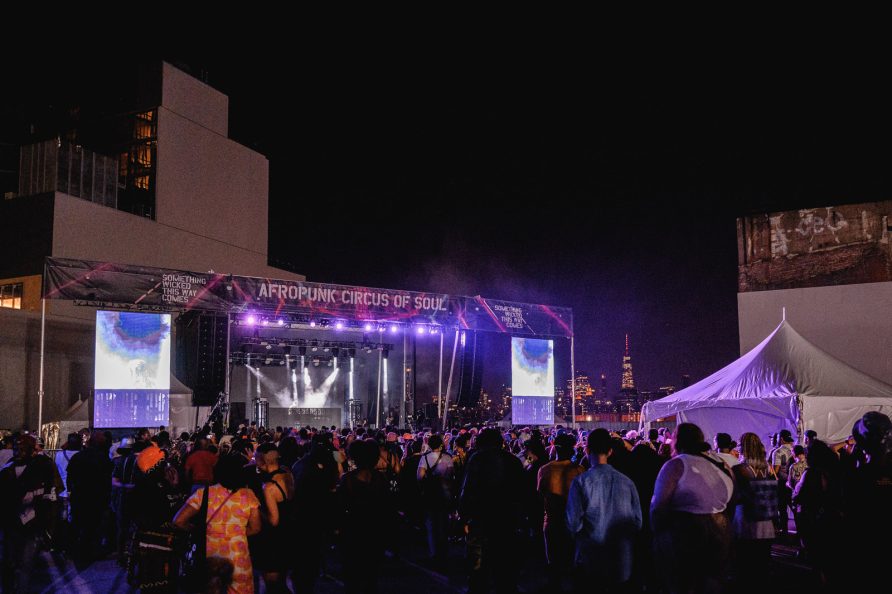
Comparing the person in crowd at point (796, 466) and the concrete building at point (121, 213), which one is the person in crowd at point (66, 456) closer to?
the person in crowd at point (796, 466)

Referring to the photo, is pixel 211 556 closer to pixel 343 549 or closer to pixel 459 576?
pixel 343 549

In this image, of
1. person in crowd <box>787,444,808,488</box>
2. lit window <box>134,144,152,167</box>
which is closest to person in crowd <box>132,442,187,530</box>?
person in crowd <box>787,444,808,488</box>

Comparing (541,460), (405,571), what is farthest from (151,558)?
(541,460)

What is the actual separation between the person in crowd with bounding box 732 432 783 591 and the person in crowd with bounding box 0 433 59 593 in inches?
248

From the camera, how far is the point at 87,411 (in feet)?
75.7

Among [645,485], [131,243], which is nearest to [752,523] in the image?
[645,485]

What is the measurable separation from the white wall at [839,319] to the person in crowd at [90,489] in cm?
2272

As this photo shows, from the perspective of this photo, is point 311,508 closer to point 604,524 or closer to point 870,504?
point 604,524

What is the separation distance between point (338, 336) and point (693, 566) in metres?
31.6

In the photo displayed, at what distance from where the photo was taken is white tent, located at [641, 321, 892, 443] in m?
14.6

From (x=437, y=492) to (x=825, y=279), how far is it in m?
22.6

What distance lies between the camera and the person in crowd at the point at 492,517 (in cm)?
675

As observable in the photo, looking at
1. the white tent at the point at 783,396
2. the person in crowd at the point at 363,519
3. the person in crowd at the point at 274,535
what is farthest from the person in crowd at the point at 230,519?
the white tent at the point at 783,396

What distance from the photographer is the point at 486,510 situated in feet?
22.2
